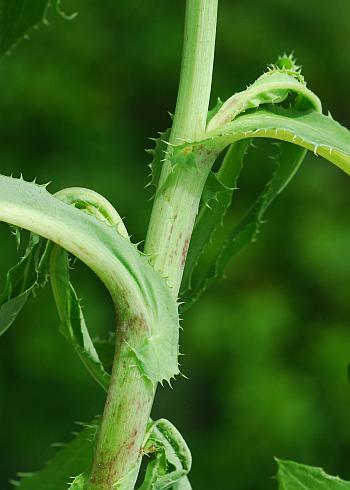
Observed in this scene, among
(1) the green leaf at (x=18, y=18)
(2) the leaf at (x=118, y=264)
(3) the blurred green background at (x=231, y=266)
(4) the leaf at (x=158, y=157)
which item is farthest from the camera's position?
(3) the blurred green background at (x=231, y=266)

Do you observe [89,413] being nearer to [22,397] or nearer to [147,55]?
[22,397]

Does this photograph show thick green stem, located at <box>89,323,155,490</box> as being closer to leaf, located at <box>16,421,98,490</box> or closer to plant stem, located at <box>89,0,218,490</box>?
plant stem, located at <box>89,0,218,490</box>

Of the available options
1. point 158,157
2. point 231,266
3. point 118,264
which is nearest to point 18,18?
point 158,157

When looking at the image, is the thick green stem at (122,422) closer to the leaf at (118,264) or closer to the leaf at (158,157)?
the leaf at (118,264)

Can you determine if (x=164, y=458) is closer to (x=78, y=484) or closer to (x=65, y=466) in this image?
(x=78, y=484)

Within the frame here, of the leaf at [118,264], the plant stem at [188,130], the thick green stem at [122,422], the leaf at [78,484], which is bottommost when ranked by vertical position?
the leaf at [78,484]

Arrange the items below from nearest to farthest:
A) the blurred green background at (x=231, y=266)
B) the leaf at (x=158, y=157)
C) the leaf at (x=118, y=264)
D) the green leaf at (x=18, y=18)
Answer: the leaf at (x=118, y=264)
the leaf at (x=158, y=157)
the green leaf at (x=18, y=18)
the blurred green background at (x=231, y=266)

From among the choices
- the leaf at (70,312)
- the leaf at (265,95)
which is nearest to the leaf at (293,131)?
Answer: the leaf at (265,95)
